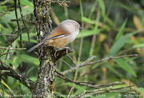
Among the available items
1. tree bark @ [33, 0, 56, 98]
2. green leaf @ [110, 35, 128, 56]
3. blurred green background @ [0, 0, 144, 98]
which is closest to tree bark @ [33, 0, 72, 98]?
tree bark @ [33, 0, 56, 98]

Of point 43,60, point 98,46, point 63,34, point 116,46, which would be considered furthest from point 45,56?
point 98,46

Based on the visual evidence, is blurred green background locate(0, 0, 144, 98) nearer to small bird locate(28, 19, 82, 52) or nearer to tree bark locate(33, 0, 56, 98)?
small bird locate(28, 19, 82, 52)

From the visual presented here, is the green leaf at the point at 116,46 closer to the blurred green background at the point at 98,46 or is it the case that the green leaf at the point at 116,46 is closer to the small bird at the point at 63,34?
the blurred green background at the point at 98,46

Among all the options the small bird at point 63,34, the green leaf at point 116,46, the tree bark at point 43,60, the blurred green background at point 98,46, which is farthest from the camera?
the green leaf at point 116,46

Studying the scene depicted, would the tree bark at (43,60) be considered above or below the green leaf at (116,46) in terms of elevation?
below

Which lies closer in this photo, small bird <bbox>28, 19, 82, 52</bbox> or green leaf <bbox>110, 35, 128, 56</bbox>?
small bird <bbox>28, 19, 82, 52</bbox>

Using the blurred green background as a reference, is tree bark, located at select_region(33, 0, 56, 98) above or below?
below

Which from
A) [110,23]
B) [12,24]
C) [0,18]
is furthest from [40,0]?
[110,23]

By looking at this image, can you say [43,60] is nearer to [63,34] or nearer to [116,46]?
[63,34]

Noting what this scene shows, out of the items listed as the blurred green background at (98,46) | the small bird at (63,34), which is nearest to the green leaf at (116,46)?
the blurred green background at (98,46)

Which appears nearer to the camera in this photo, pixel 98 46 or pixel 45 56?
pixel 45 56

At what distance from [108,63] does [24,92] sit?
1.73 m

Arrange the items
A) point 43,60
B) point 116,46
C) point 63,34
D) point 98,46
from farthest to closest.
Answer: point 98,46 → point 116,46 → point 63,34 → point 43,60

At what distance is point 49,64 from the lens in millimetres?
2047
